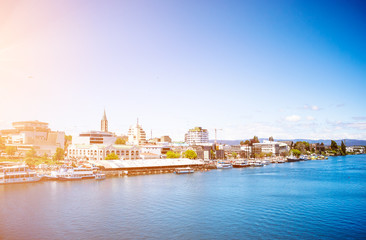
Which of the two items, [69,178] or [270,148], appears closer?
[69,178]

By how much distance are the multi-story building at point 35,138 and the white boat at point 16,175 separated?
32.8 m

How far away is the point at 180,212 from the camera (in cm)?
3198

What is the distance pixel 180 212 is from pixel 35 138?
248ft

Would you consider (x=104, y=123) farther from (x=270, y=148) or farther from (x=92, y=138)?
(x=270, y=148)

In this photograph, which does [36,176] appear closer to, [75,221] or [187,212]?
[75,221]

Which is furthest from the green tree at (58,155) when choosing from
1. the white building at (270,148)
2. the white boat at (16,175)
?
the white building at (270,148)

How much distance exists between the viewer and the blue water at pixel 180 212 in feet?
82.5

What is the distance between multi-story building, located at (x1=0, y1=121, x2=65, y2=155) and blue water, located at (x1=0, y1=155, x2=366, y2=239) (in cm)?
4096

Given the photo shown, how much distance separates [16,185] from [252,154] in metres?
108

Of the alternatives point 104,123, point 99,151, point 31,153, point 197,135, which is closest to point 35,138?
point 31,153

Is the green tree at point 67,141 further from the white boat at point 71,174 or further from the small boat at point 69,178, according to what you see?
the small boat at point 69,178

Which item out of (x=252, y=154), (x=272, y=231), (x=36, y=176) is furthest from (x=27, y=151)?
(x=252, y=154)

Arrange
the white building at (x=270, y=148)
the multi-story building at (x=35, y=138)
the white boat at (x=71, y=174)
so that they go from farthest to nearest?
the white building at (x=270, y=148) < the multi-story building at (x=35, y=138) < the white boat at (x=71, y=174)

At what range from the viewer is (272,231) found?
83.2ft
